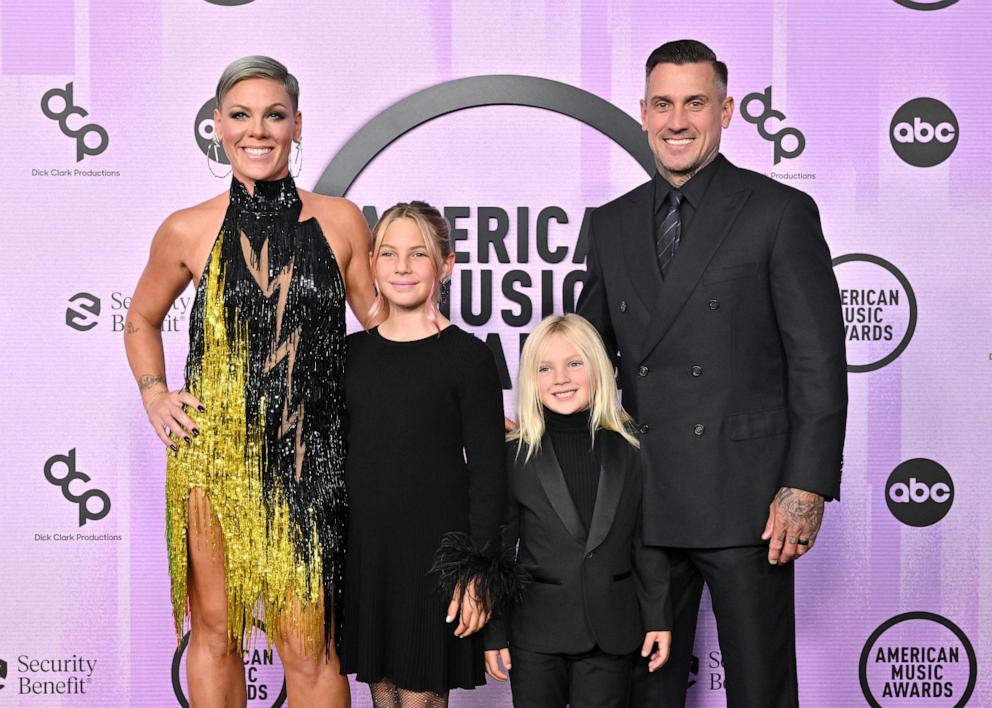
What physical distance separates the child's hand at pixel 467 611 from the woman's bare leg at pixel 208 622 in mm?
490

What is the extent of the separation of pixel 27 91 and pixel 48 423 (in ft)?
3.22

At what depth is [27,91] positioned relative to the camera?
287cm

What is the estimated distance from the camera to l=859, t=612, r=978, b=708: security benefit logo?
2947 millimetres

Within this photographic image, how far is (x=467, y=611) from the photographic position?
194cm

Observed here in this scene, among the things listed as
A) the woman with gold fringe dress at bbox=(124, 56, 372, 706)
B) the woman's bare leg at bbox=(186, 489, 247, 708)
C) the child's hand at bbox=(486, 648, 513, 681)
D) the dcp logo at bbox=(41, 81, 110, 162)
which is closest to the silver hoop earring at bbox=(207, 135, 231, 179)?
the dcp logo at bbox=(41, 81, 110, 162)

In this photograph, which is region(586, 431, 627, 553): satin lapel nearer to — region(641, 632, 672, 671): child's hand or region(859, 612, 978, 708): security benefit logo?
region(641, 632, 672, 671): child's hand

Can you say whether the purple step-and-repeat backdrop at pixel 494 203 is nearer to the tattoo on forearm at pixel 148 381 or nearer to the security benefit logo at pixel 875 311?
the security benefit logo at pixel 875 311

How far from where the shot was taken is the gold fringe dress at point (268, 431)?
198cm

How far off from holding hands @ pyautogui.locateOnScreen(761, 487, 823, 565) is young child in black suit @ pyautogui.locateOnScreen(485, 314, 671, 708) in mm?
234

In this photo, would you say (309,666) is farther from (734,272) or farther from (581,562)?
(734,272)

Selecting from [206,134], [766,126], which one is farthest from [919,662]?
[206,134]

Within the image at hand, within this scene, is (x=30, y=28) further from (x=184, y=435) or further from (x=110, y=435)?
(x=184, y=435)

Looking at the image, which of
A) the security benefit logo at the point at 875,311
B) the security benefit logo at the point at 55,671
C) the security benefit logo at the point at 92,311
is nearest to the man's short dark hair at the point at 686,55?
the security benefit logo at the point at 875,311

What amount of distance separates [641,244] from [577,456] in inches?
18.7
